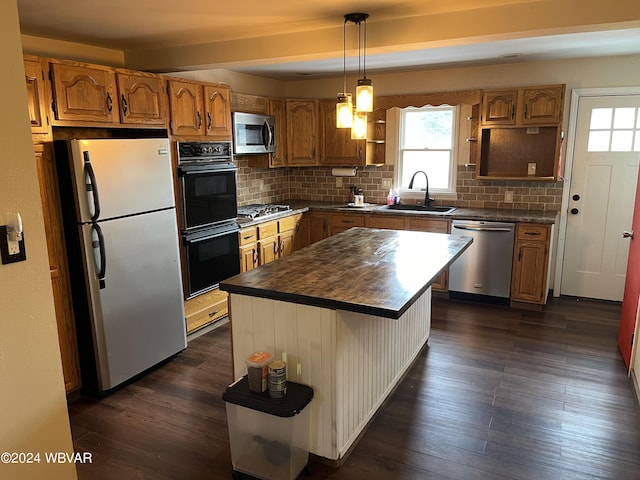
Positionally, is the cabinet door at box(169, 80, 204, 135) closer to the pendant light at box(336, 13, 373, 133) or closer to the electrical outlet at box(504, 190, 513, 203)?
the pendant light at box(336, 13, 373, 133)

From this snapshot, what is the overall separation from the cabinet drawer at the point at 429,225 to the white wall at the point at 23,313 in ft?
12.2

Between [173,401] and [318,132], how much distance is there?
3532 mm

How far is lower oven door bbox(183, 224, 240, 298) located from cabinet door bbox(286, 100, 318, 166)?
159cm

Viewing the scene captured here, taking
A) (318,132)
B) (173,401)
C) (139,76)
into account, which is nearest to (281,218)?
(318,132)

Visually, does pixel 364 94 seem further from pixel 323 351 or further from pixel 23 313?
pixel 23 313

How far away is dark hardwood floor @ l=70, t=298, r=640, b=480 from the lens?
7.80 ft

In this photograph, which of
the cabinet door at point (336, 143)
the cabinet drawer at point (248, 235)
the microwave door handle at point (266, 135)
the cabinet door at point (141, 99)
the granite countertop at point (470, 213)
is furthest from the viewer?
the cabinet door at point (336, 143)

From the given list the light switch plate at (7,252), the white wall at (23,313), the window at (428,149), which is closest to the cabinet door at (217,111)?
the window at (428,149)

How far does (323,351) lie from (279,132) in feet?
11.8

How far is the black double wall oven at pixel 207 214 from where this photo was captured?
3.76 meters

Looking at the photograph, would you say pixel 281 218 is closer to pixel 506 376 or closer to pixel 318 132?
pixel 318 132

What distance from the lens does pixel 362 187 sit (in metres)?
5.77

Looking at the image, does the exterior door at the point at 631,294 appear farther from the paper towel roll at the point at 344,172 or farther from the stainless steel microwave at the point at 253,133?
the stainless steel microwave at the point at 253,133

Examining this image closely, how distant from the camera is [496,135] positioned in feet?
16.4
